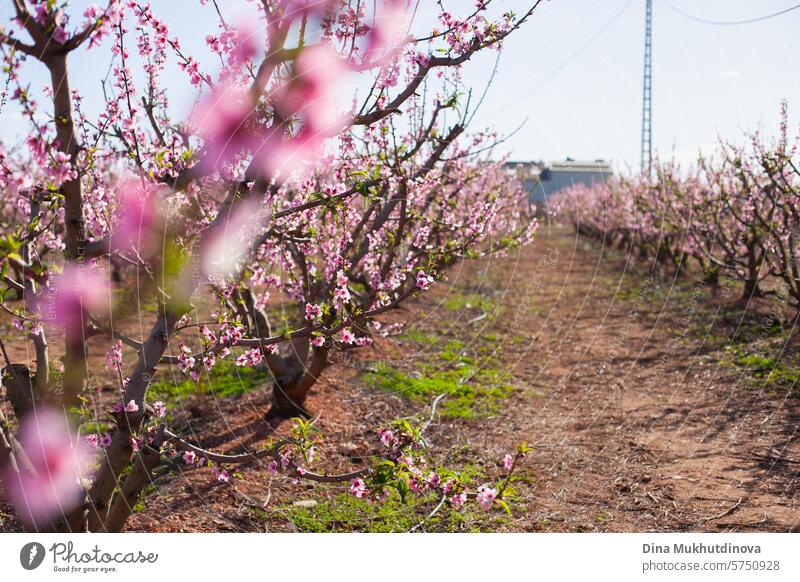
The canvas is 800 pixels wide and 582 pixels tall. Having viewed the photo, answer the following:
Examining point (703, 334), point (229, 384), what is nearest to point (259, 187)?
point (229, 384)

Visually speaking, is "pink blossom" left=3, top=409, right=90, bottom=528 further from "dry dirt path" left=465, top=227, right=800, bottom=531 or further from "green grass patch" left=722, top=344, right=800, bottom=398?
"green grass patch" left=722, top=344, right=800, bottom=398

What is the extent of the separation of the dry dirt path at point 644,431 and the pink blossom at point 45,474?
3.74 m

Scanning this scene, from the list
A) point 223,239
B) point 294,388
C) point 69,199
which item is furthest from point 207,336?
point 294,388

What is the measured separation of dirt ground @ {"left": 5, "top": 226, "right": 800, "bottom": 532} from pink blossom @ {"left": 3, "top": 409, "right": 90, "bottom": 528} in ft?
4.37

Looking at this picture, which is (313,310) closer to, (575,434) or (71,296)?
(71,296)

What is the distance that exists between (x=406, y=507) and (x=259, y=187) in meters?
3.44

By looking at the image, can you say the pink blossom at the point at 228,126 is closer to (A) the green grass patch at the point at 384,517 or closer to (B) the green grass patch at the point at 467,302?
(A) the green grass patch at the point at 384,517

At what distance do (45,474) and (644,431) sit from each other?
7038 mm

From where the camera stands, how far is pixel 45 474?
4.89 metres

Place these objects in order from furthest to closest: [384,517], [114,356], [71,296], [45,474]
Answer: [384,517] < [114,356] < [45,474] < [71,296]

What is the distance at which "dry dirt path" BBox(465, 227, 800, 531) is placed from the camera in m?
6.61
